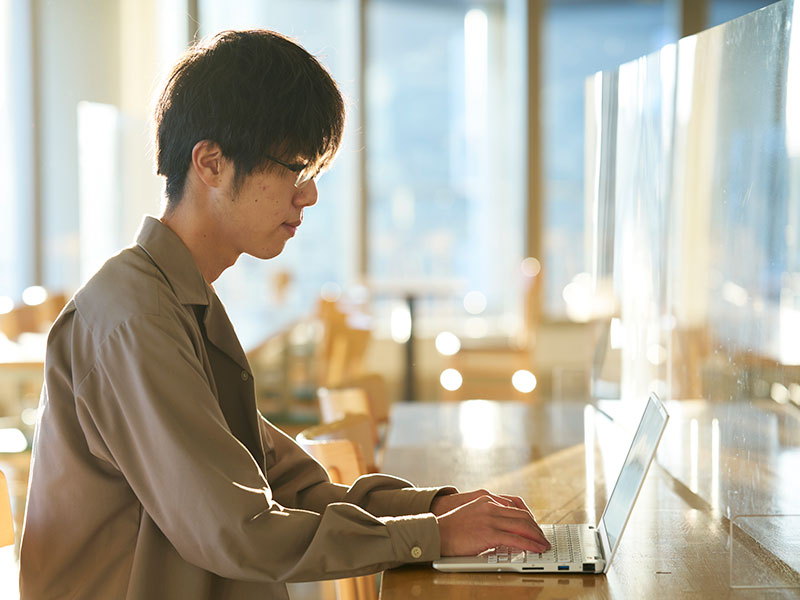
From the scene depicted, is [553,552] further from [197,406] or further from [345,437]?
[345,437]

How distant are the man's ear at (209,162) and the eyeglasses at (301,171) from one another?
0.06 metres

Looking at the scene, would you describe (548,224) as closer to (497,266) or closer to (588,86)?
(497,266)

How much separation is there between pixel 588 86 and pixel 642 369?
32.2 inches

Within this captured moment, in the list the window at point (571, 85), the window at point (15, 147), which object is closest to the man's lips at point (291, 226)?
the window at point (15, 147)

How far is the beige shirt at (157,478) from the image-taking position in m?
1.04

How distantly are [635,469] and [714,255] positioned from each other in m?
0.53

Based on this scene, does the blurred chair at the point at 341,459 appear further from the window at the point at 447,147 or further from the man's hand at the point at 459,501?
the window at the point at 447,147

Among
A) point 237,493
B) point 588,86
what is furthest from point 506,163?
point 237,493

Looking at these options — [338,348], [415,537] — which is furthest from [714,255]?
[338,348]

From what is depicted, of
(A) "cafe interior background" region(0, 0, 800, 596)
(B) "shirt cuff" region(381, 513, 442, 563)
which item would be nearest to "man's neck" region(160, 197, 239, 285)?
(B) "shirt cuff" region(381, 513, 442, 563)

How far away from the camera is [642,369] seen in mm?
2094

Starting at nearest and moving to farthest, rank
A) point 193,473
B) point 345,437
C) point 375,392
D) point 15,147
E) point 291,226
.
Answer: point 193,473 → point 291,226 → point 345,437 → point 375,392 → point 15,147

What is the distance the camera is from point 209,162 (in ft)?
3.87

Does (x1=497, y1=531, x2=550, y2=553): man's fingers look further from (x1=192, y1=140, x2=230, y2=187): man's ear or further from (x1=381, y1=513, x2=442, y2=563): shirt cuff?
(x1=192, y1=140, x2=230, y2=187): man's ear
